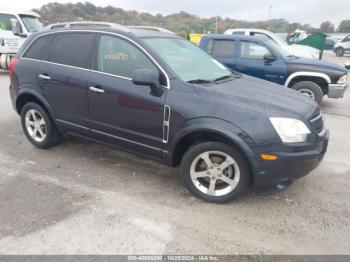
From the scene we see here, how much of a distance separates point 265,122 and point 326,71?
5313 mm

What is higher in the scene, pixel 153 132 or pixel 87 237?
pixel 153 132

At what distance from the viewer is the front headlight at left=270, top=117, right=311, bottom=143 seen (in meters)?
2.83

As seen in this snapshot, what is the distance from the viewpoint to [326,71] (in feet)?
23.5

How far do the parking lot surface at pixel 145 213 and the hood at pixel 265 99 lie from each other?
100 centimetres

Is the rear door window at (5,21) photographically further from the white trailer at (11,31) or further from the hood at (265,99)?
the hood at (265,99)

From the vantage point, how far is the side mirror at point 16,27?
40.0ft

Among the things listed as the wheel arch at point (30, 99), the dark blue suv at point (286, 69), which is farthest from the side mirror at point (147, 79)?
the dark blue suv at point (286, 69)

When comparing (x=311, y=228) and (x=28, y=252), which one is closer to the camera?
(x=28, y=252)

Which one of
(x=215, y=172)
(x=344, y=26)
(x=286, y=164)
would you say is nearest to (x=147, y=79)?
(x=215, y=172)

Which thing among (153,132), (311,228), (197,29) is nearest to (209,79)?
(153,132)

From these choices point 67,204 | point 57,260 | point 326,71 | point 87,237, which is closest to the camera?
point 57,260

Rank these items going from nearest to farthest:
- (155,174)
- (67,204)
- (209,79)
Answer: (67,204)
(209,79)
(155,174)

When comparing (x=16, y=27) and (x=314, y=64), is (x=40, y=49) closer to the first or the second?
(x=314, y=64)

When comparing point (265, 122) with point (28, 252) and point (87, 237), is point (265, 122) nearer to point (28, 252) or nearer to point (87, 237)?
point (87, 237)
